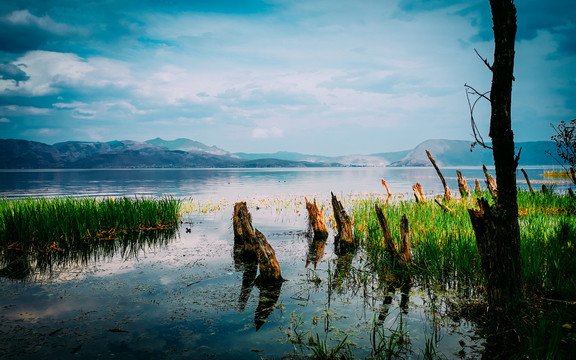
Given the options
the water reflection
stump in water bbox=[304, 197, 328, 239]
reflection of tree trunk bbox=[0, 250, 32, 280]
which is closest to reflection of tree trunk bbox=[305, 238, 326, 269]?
stump in water bbox=[304, 197, 328, 239]

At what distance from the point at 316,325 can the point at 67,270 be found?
28.6 ft


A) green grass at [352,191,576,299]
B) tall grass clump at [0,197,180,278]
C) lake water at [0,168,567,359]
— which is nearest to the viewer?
lake water at [0,168,567,359]

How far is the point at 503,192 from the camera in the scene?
583cm

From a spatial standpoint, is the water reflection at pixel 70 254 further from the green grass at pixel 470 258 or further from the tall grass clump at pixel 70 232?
the green grass at pixel 470 258

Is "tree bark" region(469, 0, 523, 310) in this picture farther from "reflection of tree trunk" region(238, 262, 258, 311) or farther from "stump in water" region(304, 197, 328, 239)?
"stump in water" region(304, 197, 328, 239)

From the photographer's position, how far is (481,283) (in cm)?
811

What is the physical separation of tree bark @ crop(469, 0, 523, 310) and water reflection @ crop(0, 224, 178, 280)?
38.9 feet

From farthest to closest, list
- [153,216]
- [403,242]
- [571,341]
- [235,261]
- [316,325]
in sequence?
[153,216] → [235,261] → [403,242] → [316,325] → [571,341]

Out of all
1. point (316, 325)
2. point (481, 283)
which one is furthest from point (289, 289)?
point (481, 283)

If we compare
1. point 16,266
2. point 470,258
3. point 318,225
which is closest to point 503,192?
point 470,258

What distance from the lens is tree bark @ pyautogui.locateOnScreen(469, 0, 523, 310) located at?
570cm

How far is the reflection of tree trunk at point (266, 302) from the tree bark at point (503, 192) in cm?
476

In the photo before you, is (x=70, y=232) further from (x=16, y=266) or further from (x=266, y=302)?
(x=266, y=302)

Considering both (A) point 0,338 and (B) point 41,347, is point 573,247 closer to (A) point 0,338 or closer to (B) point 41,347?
(B) point 41,347
